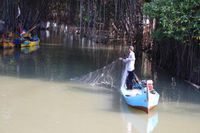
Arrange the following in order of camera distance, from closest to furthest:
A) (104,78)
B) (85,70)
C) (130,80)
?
1. (130,80)
2. (104,78)
3. (85,70)

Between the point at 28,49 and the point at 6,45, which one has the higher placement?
the point at 6,45

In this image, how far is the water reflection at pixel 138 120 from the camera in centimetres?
945

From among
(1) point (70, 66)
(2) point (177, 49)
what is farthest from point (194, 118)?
(1) point (70, 66)

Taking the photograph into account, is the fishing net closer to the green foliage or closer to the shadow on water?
the shadow on water

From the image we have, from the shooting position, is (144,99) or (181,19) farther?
(181,19)

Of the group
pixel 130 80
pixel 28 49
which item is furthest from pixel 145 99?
pixel 28 49

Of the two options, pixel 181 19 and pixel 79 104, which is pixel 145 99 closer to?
pixel 79 104

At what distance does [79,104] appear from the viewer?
11266mm

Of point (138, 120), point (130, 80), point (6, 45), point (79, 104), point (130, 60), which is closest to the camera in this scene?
point (138, 120)

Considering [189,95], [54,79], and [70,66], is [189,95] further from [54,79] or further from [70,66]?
[70,66]

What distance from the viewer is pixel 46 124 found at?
9.28 m

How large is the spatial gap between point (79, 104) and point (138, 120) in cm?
199

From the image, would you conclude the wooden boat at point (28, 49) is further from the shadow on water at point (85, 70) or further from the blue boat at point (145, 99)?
the blue boat at point (145, 99)

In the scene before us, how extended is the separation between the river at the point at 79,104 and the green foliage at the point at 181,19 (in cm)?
197
